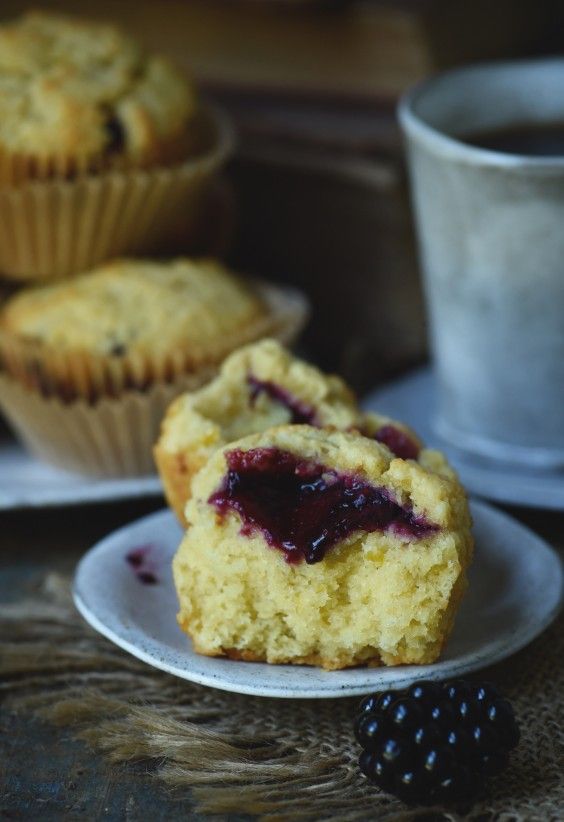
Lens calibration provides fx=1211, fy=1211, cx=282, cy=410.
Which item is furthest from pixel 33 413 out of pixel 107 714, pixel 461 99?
pixel 461 99

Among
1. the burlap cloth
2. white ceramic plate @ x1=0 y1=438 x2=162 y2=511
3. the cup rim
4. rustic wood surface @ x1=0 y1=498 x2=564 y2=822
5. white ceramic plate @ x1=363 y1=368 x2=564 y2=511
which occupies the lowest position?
white ceramic plate @ x1=363 y1=368 x2=564 y2=511

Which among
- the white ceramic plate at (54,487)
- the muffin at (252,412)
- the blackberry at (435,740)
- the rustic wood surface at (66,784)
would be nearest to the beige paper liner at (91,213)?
the white ceramic plate at (54,487)

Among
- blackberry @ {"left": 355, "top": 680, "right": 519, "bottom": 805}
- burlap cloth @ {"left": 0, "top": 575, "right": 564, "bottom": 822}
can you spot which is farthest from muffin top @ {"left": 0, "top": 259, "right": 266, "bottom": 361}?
blackberry @ {"left": 355, "top": 680, "right": 519, "bottom": 805}

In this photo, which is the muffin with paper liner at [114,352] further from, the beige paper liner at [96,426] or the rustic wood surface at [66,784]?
the rustic wood surface at [66,784]

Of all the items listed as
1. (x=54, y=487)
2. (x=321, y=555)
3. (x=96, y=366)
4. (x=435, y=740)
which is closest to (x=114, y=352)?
(x=96, y=366)

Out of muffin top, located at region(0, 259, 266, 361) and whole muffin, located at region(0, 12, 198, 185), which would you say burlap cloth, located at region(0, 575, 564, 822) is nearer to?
muffin top, located at region(0, 259, 266, 361)

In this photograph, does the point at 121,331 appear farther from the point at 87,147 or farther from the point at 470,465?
the point at 470,465
